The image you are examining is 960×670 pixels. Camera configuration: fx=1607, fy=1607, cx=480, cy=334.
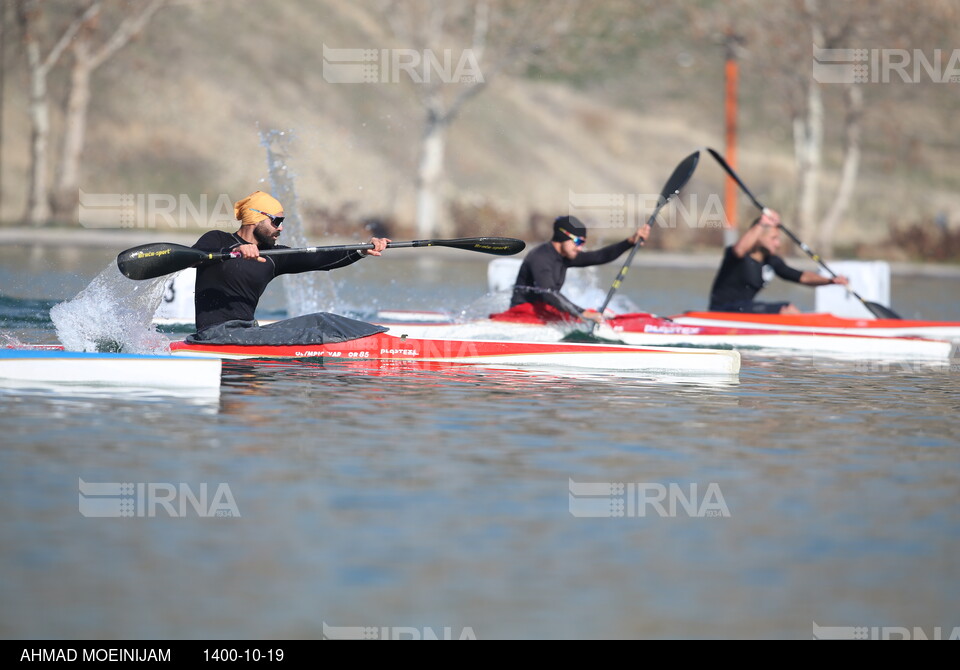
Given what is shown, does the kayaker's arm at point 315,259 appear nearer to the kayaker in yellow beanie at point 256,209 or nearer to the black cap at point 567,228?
the kayaker in yellow beanie at point 256,209

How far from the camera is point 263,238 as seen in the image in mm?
13219

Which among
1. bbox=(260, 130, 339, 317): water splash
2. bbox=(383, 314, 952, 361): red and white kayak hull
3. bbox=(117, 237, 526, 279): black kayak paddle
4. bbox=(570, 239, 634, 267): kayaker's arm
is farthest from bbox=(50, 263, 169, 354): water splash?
bbox=(260, 130, 339, 317): water splash

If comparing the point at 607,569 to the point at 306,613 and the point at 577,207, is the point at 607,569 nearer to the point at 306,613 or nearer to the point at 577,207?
the point at 306,613

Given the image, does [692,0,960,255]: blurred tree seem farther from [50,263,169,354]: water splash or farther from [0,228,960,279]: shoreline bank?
[50,263,169,354]: water splash

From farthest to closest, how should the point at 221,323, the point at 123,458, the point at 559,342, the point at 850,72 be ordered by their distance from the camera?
the point at 850,72 < the point at 559,342 < the point at 221,323 < the point at 123,458

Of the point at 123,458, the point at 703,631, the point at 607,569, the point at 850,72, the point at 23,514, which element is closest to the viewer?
the point at 703,631

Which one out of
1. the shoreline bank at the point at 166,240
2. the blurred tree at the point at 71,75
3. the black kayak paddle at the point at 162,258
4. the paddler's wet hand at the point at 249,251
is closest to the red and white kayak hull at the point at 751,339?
the paddler's wet hand at the point at 249,251

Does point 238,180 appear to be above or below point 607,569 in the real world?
above

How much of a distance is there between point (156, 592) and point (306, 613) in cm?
65

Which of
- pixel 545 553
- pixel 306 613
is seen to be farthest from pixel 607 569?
pixel 306 613

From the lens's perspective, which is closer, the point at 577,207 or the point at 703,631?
the point at 703,631

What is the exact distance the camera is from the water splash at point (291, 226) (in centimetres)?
1955

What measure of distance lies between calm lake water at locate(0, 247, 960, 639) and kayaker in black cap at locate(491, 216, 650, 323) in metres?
2.62

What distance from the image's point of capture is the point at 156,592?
6238 millimetres
